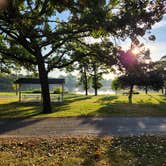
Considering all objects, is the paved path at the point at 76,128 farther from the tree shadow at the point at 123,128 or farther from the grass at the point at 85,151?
the grass at the point at 85,151

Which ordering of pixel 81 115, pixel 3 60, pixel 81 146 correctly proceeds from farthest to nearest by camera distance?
1. pixel 3 60
2. pixel 81 115
3. pixel 81 146

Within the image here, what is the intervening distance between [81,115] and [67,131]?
607 centimetres

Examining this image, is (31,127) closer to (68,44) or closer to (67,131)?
(67,131)

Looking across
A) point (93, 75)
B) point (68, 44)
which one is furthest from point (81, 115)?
point (93, 75)

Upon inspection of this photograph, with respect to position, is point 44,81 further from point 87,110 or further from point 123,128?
point 123,128

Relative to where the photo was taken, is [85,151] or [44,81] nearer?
[85,151]

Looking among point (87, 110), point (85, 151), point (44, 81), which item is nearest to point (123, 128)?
point (85, 151)

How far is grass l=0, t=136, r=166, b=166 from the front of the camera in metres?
9.03

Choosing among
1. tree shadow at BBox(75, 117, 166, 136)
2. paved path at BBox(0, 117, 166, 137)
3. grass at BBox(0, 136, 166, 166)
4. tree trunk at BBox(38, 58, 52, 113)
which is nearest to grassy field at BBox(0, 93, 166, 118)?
tree trunk at BBox(38, 58, 52, 113)

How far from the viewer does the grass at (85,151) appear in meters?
9.03

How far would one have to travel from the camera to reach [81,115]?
20484 millimetres

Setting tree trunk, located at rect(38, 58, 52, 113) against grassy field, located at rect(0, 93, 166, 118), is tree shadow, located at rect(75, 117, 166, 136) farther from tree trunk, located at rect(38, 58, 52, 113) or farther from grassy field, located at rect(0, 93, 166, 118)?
tree trunk, located at rect(38, 58, 52, 113)

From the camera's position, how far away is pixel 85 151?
33.1 ft

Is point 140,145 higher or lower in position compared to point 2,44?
lower
